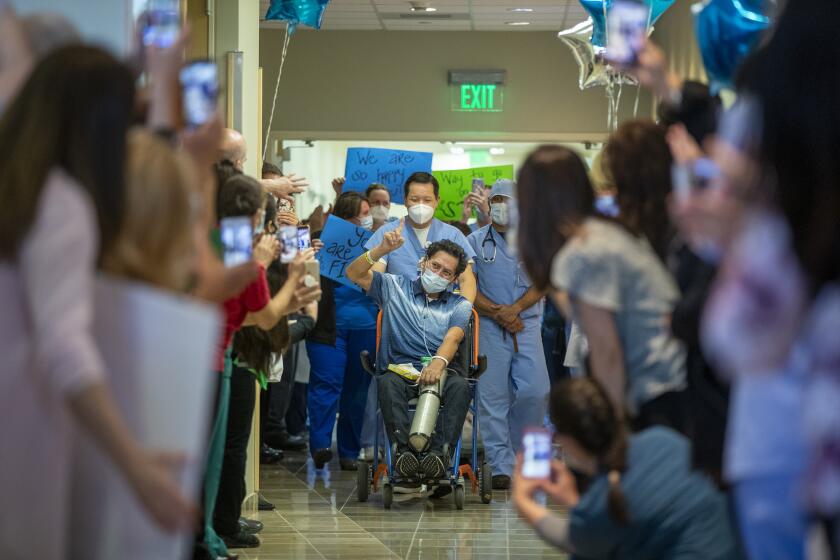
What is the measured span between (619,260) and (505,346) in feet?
13.5

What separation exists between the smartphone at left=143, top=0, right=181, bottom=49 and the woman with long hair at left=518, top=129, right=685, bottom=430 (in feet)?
3.02

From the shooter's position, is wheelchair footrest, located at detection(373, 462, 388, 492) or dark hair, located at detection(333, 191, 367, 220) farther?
dark hair, located at detection(333, 191, 367, 220)

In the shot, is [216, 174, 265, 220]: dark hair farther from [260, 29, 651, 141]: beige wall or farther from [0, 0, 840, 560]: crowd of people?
[260, 29, 651, 141]: beige wall

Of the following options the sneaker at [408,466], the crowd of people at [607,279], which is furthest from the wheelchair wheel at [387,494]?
the crowd of people at [607,279]

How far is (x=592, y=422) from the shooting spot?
250cm

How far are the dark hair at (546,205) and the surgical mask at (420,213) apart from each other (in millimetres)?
3971

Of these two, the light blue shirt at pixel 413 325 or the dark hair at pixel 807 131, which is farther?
the light blue shirt at pixel 413 325

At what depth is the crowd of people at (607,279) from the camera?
1.68m

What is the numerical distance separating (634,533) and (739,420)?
2.25ft

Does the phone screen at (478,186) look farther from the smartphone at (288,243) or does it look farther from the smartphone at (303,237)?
the smartphone at (288,243)

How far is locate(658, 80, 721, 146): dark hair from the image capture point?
2.67 m

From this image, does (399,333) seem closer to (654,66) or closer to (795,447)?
(654,66)

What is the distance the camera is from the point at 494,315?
21.9 feet

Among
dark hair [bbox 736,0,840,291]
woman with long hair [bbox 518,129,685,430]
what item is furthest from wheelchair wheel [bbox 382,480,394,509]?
dark hair [bbox 736,0,840,291]
